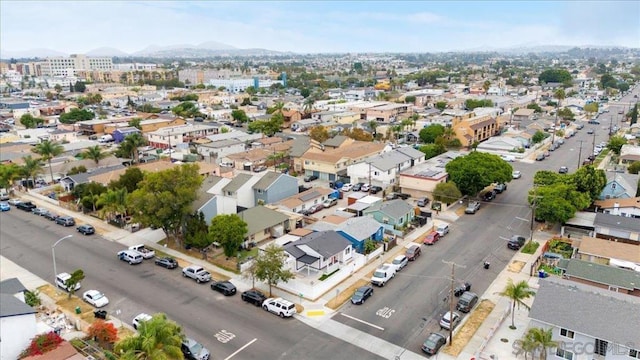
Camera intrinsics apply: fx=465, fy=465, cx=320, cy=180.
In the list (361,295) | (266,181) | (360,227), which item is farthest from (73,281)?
(266,181)

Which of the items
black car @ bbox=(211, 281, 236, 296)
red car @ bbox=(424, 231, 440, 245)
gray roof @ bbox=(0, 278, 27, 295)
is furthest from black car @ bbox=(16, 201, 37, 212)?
red car @ bbox=(424, 231, 440, 245)

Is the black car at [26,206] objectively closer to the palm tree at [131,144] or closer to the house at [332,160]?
the palm tree at [131,144]

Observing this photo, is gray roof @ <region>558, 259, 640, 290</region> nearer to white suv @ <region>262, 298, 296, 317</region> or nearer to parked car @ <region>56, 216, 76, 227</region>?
white suv @ <region>262, 298, 296, 317</region>

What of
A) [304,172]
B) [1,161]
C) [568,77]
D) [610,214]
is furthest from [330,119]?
[568,77]

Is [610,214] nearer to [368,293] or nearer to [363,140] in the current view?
[368,293]

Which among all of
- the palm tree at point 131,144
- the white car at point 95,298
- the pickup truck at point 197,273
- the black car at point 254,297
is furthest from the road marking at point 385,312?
the palm tree at point 131,144

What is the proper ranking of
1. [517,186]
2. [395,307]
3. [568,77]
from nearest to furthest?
1. [395,307]
2. [517,186]
3. [568,77]
